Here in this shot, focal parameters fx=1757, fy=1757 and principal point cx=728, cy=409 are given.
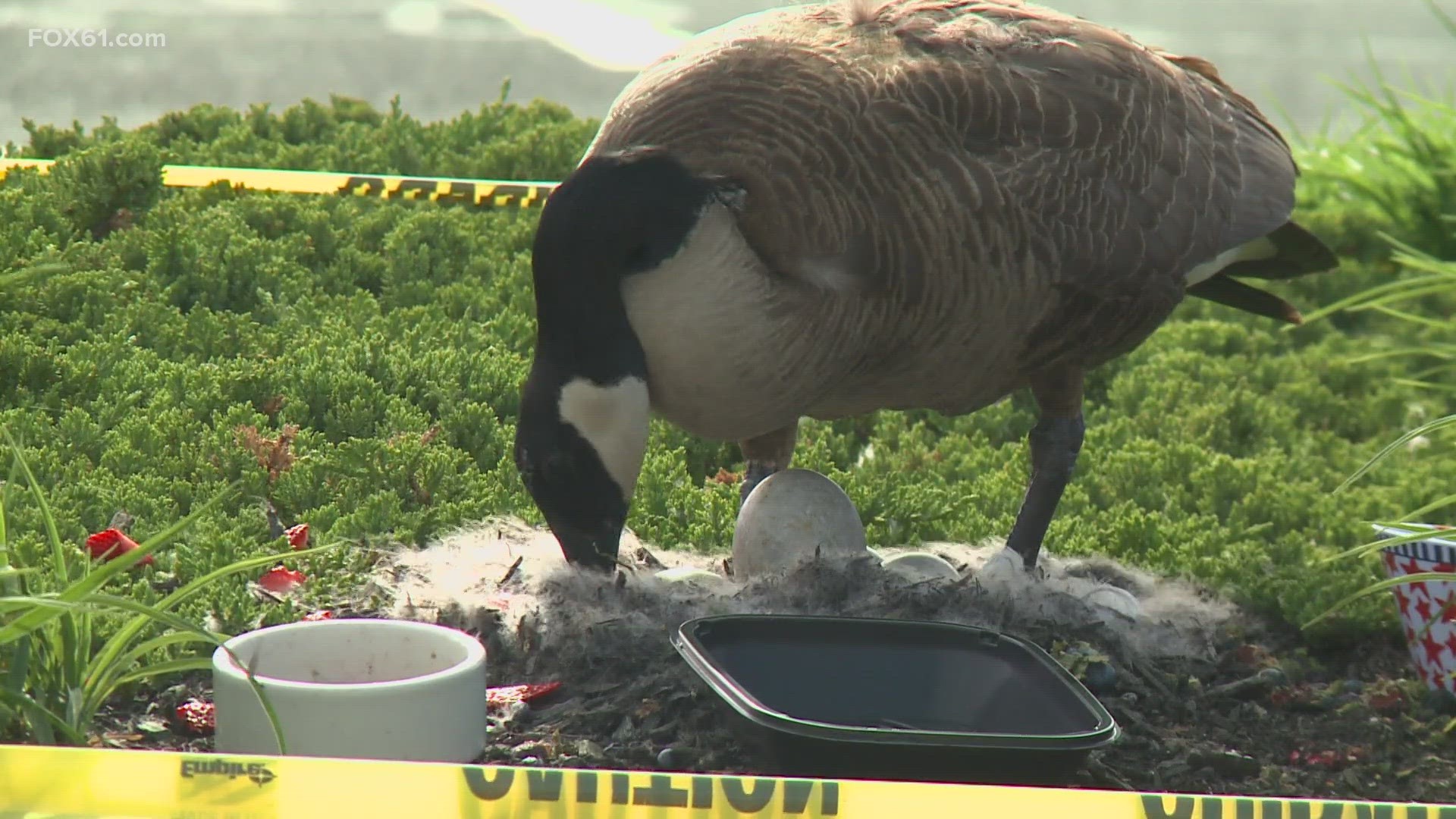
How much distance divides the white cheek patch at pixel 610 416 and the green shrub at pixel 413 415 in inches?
28.6

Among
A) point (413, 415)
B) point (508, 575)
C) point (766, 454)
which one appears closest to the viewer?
point (508, 575)

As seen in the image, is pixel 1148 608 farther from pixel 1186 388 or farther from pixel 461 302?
pixel 461 302

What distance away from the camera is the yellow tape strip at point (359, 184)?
22.9 feet

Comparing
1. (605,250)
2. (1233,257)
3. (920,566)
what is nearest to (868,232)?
(605,250)

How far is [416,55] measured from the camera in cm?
1055

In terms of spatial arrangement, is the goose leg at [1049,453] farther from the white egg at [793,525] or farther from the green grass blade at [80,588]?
the green grass blade at [80,588]

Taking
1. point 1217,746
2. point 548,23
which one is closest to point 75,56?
point 548,23

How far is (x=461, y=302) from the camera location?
602 cm

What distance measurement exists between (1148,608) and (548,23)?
7851mm

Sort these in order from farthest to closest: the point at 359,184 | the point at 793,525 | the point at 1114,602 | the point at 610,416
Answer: the point at 359,184 < the point at 1114,602 < the point at 793,525 < the point at 610,416

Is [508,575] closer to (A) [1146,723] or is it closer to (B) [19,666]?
(B) [19,666]

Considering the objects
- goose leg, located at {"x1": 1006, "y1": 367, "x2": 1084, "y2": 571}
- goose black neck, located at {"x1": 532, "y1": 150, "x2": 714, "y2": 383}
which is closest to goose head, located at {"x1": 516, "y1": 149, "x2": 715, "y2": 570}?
goose black neck, located at {"x1": 532, "y1": 150, "x2": 714, "y2": 383}

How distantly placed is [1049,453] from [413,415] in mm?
1758

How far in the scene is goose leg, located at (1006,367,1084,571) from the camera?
447 centimetres
